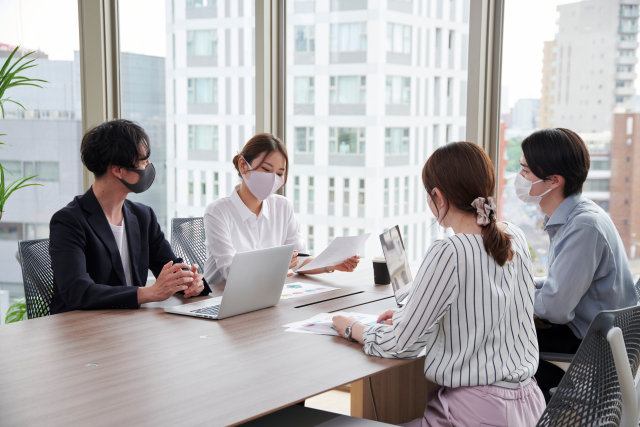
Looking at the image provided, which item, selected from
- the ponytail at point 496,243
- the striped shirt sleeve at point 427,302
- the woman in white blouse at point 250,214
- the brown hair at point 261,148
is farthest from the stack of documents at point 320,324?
the brown hair at point 261,148

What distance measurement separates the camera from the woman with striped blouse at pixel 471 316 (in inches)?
59.5

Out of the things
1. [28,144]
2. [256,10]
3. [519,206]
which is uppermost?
[256,10]

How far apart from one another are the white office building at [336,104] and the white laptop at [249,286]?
1500 millimetres

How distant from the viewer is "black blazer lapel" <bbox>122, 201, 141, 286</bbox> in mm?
2379

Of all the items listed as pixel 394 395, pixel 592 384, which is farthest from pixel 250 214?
pixel 592 384

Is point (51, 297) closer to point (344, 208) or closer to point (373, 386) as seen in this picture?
point (373, 386)

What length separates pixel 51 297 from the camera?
2.24 meters

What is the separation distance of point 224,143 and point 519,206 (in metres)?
1.93

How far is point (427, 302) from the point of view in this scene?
1.52 metres

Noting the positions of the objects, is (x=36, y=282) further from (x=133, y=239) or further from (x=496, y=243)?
(x=496, y=243)

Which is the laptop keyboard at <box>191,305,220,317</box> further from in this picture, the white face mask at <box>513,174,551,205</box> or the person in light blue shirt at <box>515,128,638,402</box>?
the white face mask at <box>513,174,551,205</box>

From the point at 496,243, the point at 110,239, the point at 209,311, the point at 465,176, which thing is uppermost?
the point at 465,176

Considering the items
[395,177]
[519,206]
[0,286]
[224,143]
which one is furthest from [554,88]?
[0,286]

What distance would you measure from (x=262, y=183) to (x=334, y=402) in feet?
4.46
